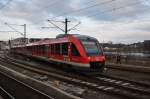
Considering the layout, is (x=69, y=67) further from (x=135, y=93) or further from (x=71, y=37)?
(x=135, y=93)

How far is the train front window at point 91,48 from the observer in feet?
77.5

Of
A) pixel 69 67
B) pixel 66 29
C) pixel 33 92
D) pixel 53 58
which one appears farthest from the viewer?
pixel 66 29

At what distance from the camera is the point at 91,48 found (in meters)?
24.2

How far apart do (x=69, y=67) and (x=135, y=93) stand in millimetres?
10569

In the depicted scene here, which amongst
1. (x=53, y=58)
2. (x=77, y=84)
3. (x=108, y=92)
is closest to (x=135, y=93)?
(x=108, y=92)

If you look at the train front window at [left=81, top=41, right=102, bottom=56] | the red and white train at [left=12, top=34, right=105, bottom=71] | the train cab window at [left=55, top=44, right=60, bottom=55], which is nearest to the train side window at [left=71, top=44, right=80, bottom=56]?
the red and white train at [left=12, top=34, right=105, bottom=71]

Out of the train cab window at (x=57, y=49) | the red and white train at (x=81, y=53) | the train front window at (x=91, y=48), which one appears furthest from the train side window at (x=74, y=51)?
the train cab window at (x=57, y=49)

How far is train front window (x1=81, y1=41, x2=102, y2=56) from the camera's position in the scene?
2364cm

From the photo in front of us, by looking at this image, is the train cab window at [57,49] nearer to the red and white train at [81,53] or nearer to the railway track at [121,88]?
the red and white train at [81,53]

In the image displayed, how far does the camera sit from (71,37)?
25.4 metres

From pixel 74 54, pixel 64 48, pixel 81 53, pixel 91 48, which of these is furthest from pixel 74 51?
pixel 64 48

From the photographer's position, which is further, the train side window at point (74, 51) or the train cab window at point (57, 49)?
the train cab window at point (57, 49)

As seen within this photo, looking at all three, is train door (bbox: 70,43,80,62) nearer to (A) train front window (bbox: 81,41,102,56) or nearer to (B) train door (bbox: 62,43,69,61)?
(A) train front window (bbox: 81,41,102,56)

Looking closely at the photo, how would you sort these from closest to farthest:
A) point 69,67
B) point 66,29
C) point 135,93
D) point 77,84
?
point 135,93, point 77,84, point 69,67, point 66,29
